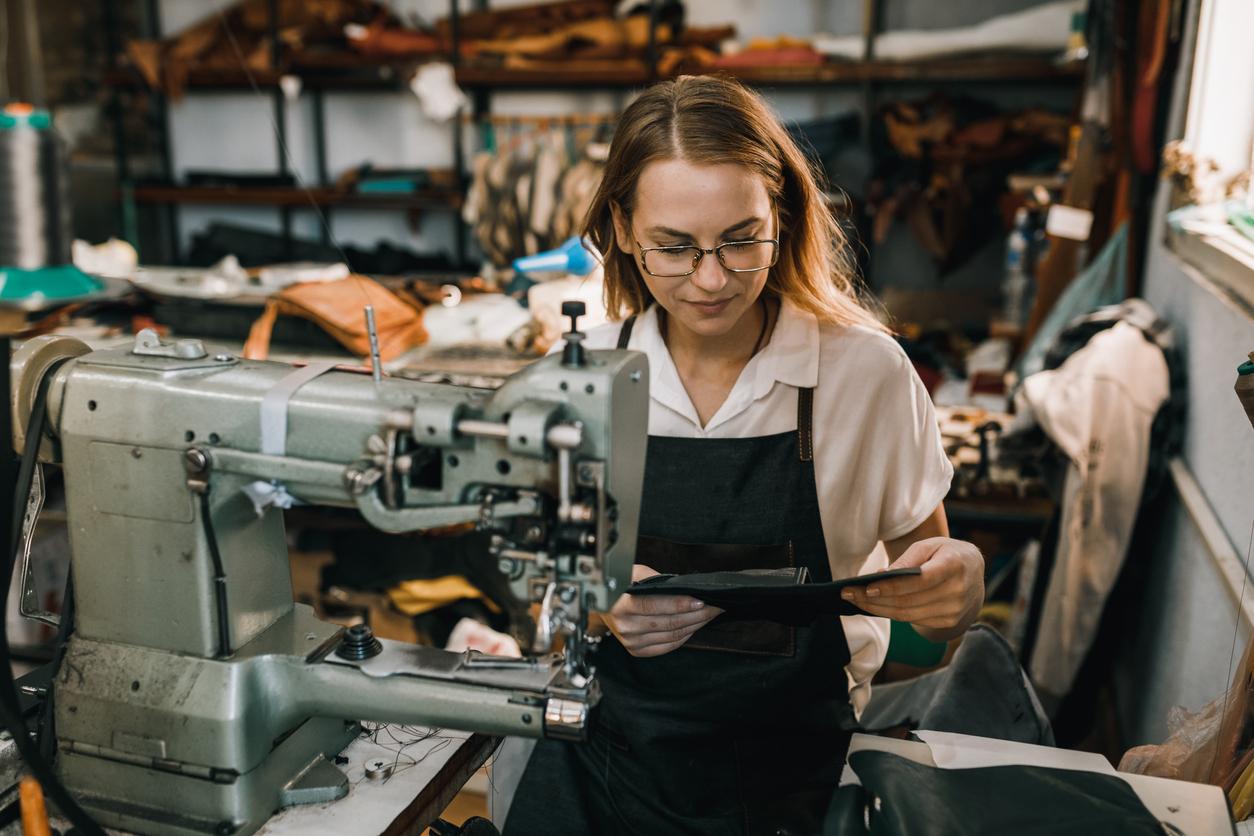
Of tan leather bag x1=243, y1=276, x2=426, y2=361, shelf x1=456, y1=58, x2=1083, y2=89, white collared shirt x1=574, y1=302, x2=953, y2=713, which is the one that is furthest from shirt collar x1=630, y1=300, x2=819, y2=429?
shelf x1=456, y1=58, x2=1083, y2=89

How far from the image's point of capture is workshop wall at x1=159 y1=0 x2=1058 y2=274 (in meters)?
4.86

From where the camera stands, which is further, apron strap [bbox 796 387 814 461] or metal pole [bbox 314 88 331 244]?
metal pole [bbox 314 88 331 244]

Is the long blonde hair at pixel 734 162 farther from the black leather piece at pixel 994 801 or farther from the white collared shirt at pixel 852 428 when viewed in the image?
the black leather piece at pixel 994 801

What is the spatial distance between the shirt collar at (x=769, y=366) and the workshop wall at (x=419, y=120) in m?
3.35

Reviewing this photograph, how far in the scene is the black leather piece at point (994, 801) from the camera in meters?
1.00

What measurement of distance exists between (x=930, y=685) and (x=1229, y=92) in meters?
1.74

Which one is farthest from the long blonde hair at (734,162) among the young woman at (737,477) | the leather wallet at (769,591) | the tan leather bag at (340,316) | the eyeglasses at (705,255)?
the tan leather bag at (340,316)

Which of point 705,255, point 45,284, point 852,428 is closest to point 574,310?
point 705,255

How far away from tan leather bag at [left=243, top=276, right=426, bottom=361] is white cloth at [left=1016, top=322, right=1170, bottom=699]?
1644mm

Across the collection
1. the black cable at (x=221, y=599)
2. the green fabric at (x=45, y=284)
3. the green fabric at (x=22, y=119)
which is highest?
the green fabric at (x=22, y=119)

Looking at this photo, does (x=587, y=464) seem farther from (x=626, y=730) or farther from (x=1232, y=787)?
(x=1232, y=787)

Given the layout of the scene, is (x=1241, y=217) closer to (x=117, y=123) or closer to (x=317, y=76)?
(x=317, y=76)

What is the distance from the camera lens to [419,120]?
5.63 metres

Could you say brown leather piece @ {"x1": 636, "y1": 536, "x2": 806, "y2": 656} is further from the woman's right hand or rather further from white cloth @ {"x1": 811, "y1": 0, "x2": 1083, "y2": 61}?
white cloth @ {"x1": 811, "y1": 0, "x2": 1083, "y2": 61}
